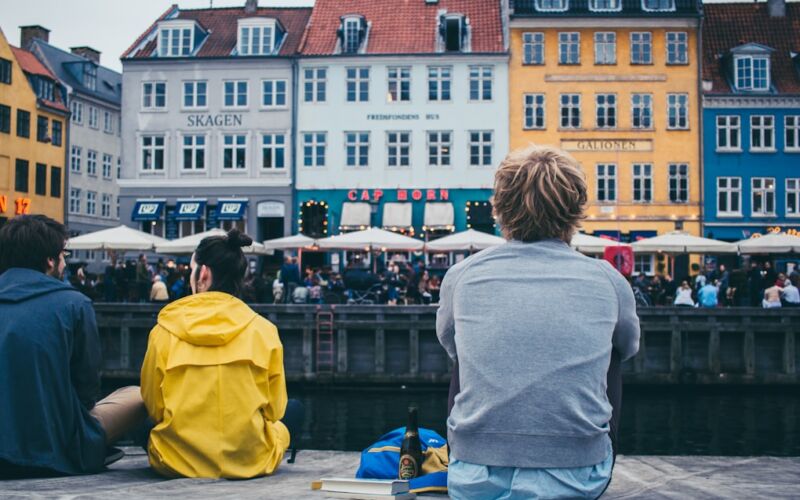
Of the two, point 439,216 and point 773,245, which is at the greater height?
point 439,216

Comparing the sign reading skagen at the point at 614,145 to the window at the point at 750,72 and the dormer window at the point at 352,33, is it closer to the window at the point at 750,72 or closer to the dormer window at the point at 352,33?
the window at the point at 750,72

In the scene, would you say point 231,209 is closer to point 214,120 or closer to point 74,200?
point 214,120

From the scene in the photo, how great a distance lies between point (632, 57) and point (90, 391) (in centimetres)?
3914

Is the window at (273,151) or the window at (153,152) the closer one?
the window at (273,151)

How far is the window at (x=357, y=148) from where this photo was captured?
42094 millimetres

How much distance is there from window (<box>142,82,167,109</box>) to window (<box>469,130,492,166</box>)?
46.3 ft

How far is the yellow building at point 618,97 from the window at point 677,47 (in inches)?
1.7

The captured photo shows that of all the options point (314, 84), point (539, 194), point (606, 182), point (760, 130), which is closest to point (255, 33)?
point (314, 84)

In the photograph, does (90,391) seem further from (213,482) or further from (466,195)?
(466,195)

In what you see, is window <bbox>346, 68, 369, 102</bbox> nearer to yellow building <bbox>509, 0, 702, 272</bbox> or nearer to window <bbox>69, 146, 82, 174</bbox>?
yellow building <bbox>509, 0, 702, 272</bbox>

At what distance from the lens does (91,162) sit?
5841 cm

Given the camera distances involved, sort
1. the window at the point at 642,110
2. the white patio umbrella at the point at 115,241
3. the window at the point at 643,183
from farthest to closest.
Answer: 1. the window at the point at 642,110
2. the window at the point at 643,183
3. the white patio umbrella at the point at 115,241

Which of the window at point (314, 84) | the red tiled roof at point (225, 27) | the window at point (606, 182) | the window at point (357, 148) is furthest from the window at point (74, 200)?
the window at point (606, 182)

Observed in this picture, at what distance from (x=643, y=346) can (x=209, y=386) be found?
58.3ft
